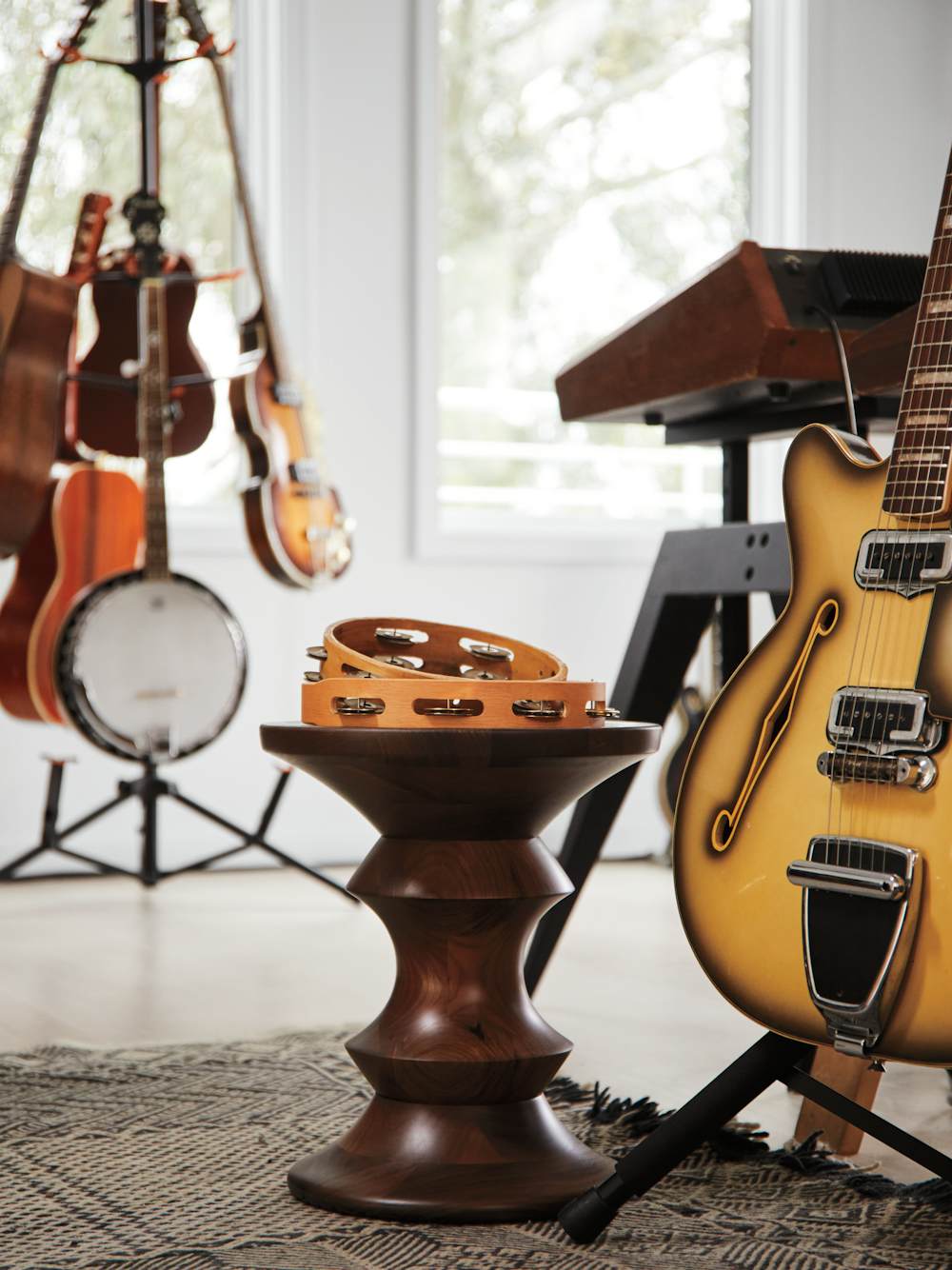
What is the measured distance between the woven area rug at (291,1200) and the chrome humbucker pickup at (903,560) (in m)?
0.54

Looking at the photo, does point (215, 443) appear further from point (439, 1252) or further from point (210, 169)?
point (439, 1252)

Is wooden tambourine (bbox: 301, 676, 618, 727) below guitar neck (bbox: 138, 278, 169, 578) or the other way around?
below

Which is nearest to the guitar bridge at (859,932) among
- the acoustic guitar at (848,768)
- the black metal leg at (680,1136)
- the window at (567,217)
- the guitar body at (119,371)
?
the acoustic guitar at (848,768)

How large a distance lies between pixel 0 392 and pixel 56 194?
1.16 meters

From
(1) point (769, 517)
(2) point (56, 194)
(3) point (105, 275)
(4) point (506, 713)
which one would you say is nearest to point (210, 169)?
(2) point (56, 194)

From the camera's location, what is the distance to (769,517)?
13.9ft

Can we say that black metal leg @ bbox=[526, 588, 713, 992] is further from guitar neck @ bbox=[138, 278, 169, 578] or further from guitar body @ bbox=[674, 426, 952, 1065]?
guitar neck @ bbox=[138, 278, 169, 578]

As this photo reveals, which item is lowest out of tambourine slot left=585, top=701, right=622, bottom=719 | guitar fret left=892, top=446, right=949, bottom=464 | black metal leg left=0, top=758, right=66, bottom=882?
black metal leg left=0, top=758, right=66, bottom=882

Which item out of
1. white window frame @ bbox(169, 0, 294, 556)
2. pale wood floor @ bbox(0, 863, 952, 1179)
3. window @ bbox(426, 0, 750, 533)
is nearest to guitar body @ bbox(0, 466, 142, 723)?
pale wood floor @ bbox(0, 863, 952, 1179)

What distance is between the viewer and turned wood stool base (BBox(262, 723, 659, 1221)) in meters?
1.33

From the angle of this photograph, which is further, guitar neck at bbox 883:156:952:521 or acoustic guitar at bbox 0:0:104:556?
acoustic guitar at bbox 0:0:104:556

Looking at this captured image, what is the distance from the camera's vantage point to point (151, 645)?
3.05m

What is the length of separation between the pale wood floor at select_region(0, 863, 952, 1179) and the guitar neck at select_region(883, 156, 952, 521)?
26.9 inches

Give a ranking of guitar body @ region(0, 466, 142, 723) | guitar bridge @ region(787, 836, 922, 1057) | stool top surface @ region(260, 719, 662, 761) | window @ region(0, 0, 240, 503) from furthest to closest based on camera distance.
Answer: window @ region(0, 0, 240, 503), guitar body @ region(0, 466, 142, 723), stool top surface @ region(260, 719, 662, 761), guitar bridge @ region(787, 836, 922, 1057)
